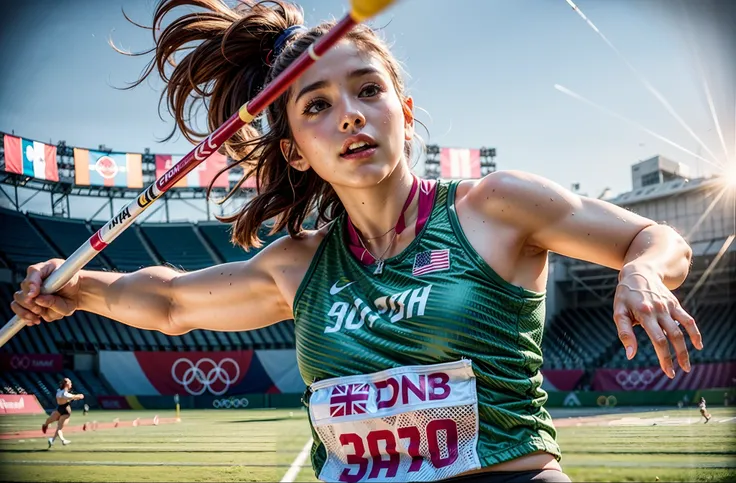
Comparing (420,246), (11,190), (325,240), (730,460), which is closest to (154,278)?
(325,240)

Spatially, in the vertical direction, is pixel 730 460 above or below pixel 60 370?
above

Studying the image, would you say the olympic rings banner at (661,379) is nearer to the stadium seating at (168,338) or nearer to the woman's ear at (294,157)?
the stadium seating at (168,338)

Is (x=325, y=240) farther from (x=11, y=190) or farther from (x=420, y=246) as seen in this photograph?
(x=11, y=190)

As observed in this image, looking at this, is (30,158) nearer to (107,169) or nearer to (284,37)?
(107,169)

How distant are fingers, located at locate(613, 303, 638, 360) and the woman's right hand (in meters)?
1.58

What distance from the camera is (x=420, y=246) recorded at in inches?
66.6

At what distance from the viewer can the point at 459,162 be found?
32562 millimetres

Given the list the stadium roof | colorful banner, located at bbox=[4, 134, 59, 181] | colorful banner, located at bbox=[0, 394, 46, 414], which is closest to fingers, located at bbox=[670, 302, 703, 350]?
colorful banner, located at bbox=[0, 394, 46, 414]

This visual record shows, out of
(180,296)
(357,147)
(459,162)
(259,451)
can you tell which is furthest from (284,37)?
(459,162)

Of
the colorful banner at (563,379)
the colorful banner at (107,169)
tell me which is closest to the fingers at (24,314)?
the colorful banner at (563,379)

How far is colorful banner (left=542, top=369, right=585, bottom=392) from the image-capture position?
72.4ft

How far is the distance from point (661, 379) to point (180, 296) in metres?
20.7

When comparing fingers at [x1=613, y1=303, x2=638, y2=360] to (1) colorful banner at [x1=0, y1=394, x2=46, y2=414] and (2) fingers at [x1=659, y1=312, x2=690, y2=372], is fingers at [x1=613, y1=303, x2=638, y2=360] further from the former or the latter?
(1) colorful banner at [x1=0, y1=394, x2=46, y2=414]

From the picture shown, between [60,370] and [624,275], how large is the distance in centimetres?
2264
